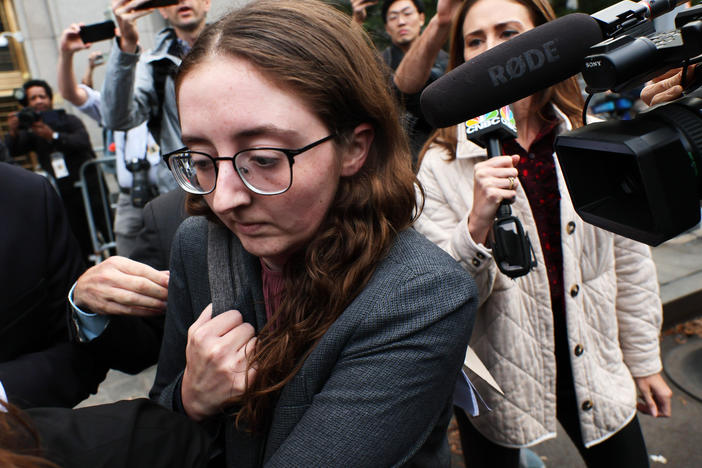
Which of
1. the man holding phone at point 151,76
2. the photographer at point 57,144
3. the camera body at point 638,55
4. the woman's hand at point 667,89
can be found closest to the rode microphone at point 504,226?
the woman's hand at point 667,89

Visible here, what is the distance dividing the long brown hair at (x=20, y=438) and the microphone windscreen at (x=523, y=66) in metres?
0.94

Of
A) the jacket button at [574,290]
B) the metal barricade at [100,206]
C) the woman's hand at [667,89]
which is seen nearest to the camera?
the woman's hand at [667,89]

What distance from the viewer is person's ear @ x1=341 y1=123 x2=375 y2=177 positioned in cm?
119

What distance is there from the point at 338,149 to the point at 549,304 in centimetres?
96

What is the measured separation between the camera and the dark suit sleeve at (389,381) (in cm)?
101

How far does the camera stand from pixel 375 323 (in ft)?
3.49

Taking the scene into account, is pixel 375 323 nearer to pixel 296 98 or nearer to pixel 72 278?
pixel 296 98

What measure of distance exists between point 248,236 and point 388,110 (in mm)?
416

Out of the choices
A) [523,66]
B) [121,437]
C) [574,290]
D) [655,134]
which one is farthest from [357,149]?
[574,290]

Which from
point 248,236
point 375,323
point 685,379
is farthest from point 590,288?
point 685,379

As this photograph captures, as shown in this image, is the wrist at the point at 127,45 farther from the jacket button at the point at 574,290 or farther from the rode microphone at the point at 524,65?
the jacket button at the point at 574,290

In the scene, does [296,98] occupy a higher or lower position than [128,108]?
higher

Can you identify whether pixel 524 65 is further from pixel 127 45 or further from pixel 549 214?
pixel 127 45

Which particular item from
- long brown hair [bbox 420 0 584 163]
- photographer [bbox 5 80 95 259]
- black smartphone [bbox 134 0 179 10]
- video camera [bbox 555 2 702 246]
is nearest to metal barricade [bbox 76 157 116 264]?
photographer [bbox 5 80 95 259]
